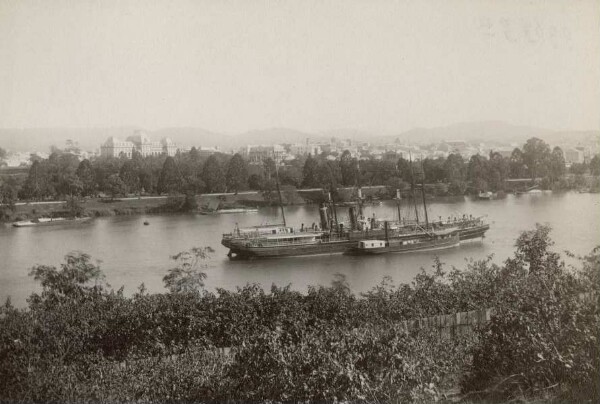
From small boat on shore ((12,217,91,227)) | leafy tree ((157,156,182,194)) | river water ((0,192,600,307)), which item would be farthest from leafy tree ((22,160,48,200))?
leafy tree ((157,156,182,194))

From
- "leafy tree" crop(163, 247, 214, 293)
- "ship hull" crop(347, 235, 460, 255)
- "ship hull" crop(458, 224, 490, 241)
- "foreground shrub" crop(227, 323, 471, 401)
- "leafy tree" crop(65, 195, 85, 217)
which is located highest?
"leafy tree" crop(65, 195, 85, 217)

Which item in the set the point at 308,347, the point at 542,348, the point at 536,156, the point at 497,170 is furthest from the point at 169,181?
the point at 542,348

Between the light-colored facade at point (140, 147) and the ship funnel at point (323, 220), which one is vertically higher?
the light-colored facade at point (140, 147)

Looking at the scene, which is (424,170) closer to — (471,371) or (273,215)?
(273,215)

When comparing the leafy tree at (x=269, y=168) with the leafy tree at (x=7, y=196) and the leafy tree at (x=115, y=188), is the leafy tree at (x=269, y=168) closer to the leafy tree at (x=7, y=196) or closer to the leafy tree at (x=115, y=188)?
the leafy tree at (x=115, y=188)

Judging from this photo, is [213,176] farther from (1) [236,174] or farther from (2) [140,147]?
(2) [140,147]

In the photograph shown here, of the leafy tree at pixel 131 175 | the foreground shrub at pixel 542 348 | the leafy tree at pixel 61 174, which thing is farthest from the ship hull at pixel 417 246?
the foreground shrub at pixel 542 348

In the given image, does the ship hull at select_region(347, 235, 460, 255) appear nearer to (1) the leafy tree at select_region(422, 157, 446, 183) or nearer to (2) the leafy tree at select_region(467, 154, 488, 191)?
(2) the leafy tree at select_region(467, 154, 488, 191)
